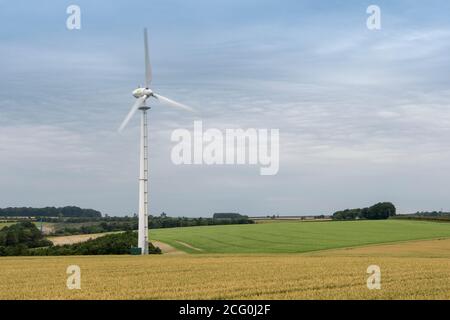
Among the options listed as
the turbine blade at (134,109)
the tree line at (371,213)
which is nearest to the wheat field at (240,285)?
the turbine blade at (134,109)

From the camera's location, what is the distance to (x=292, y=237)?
Answer: 92188 mm

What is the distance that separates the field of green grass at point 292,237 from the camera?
77688 mm

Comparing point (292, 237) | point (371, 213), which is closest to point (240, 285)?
point (292, 237)

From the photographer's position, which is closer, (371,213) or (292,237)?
(292,237)

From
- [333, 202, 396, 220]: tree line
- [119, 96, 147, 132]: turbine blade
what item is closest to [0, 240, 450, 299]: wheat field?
[119, 96, 147, 132]: turbine blade

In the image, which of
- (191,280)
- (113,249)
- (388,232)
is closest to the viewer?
(191,280)

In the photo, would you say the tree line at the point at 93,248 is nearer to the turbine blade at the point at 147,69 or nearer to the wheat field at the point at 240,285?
the turbine blade at the point at 147,69

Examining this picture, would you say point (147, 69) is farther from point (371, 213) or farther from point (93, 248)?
point (371, 213)

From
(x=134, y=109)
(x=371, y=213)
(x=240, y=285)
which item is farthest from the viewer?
(x=371, y=213)
